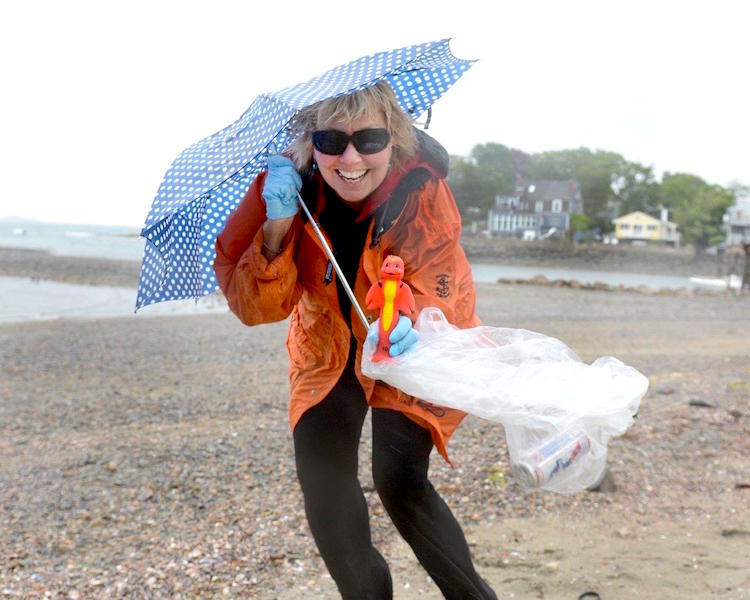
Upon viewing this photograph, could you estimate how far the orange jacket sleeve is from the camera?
2.70m

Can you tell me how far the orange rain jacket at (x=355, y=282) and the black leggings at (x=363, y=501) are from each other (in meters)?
0.07

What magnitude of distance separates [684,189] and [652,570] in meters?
96.6

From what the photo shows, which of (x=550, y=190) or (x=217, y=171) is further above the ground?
(x=550, y=190)

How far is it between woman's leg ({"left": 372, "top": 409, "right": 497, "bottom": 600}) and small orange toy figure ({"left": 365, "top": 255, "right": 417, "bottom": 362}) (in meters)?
0.28

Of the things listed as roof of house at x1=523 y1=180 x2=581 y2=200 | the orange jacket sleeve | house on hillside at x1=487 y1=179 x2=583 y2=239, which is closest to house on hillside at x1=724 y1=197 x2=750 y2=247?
house on hillside at x1=487 y1=179 x2=583 y2=239

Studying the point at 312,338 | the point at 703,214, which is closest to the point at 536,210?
the point at 703,214

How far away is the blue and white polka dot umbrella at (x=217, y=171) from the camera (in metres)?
2.70

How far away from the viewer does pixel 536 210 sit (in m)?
88.8

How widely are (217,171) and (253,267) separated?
0.39 meters

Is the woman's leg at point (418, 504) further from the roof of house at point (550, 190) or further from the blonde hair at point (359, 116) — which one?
the roof of house at point (550, 190)

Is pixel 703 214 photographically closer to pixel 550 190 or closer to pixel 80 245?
pixel 550 190

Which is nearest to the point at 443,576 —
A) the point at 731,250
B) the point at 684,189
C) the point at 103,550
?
the point at 103,550

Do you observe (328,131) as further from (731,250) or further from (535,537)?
(731,250)

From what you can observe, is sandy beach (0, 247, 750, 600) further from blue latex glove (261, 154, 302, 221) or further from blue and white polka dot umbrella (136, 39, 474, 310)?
blue latex glove (261, 154, 302, 221)
